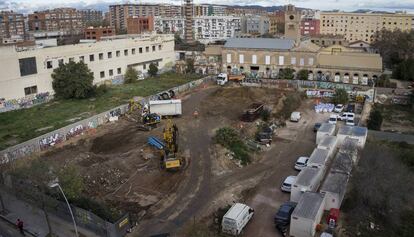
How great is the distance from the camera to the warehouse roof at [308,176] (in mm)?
23422

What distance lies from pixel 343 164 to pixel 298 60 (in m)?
36.0

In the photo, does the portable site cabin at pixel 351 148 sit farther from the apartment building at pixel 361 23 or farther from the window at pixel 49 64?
the apartment building at pixel 361 23

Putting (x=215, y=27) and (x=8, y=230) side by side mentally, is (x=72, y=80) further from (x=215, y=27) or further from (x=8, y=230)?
(x=215, y=27)

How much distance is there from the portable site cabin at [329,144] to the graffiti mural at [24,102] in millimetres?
33738

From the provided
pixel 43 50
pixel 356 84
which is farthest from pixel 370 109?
pixel 43 50

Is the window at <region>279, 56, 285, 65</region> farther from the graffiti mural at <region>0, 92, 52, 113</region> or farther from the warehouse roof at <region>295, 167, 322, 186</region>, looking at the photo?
the warehouse roof at <region>295, 167, 322, 186</region>

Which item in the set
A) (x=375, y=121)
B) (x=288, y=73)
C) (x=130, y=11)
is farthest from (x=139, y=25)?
(x=375, y=121)

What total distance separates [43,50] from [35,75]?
10.6 feet

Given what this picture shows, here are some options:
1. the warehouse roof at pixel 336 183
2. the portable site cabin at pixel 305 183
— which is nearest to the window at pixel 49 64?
the portable site cabin at pixel 305 183

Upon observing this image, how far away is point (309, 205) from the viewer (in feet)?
68.5

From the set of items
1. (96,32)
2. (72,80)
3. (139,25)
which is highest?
(139,25)

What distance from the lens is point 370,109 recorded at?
43.7 m

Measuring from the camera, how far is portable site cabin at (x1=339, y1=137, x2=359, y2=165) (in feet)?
89.8

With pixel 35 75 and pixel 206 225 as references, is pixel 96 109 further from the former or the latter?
pixel 206 225
